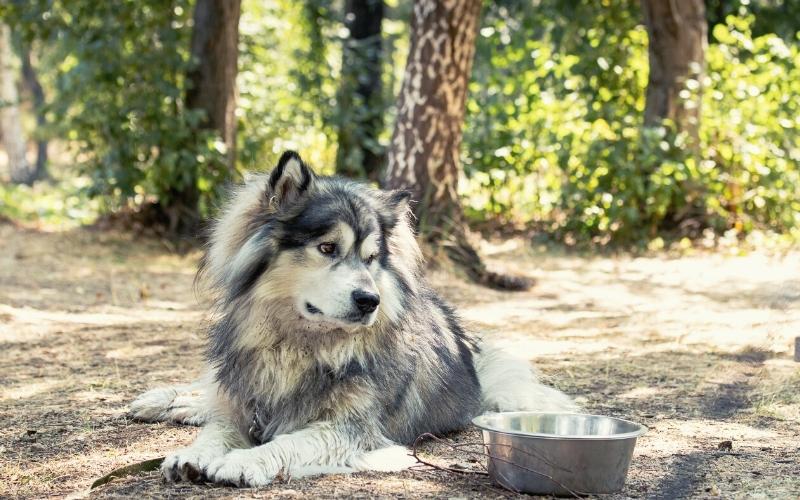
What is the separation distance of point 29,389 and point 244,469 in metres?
2.50

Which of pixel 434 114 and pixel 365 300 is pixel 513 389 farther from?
pixel 434 114

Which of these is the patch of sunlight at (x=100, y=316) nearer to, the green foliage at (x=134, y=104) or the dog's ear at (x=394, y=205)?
the green foliage at (x=134, y=104)

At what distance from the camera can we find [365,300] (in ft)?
13.2

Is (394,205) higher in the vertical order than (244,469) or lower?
higher

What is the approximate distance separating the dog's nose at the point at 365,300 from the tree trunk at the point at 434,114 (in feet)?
18.4

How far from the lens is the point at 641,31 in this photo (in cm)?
1398

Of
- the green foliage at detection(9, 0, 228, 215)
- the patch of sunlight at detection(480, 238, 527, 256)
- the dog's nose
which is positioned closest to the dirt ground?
the patch of sunlight at detection(480, 238, 527, 256)

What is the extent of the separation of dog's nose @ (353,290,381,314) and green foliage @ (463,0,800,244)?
8444 mm

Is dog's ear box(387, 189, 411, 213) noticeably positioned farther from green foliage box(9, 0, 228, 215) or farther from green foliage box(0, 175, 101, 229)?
green foliage box(0, 175, 101, 229)

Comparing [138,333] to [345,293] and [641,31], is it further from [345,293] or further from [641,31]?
[641,31]

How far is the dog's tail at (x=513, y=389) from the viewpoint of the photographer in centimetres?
505

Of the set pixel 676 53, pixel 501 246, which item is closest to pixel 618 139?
pixel 676 53

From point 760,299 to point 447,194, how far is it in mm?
3086

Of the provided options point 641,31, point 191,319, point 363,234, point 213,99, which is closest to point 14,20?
point 213,99
